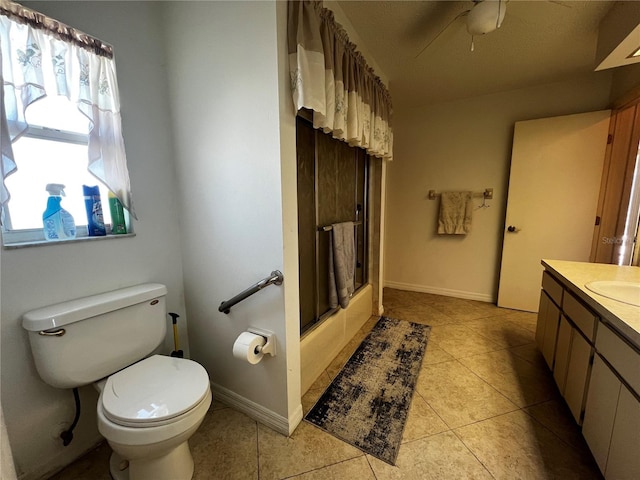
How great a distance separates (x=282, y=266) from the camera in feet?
3.92

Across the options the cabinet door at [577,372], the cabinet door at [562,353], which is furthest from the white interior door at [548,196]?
the cabinet door at [577,372]

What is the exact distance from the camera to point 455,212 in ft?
9.97

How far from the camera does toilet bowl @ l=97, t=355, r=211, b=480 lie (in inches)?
35.7

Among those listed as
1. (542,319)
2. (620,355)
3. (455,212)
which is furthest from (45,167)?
(455,212)

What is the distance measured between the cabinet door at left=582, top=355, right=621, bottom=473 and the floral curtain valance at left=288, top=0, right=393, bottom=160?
168 centimetres

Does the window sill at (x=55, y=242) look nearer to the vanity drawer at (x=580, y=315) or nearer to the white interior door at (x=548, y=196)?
the vanity drawer at (x=580, y=315)

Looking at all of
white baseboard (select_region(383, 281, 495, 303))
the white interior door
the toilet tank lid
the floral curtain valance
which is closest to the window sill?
the toilet tank lid

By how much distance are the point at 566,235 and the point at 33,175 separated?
4.04 meters

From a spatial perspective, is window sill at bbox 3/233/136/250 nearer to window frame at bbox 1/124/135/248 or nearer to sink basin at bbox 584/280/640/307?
window frame at bbox 1/124/135/248

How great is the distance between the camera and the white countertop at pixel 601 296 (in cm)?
94

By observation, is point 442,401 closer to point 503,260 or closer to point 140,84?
point 503,260

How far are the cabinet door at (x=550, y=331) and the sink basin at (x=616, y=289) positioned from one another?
30cm

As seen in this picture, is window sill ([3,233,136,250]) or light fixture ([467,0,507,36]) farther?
light fixture ([467,0,507,36])

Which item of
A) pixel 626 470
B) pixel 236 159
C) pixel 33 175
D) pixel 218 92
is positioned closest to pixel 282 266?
pixel 236 159
